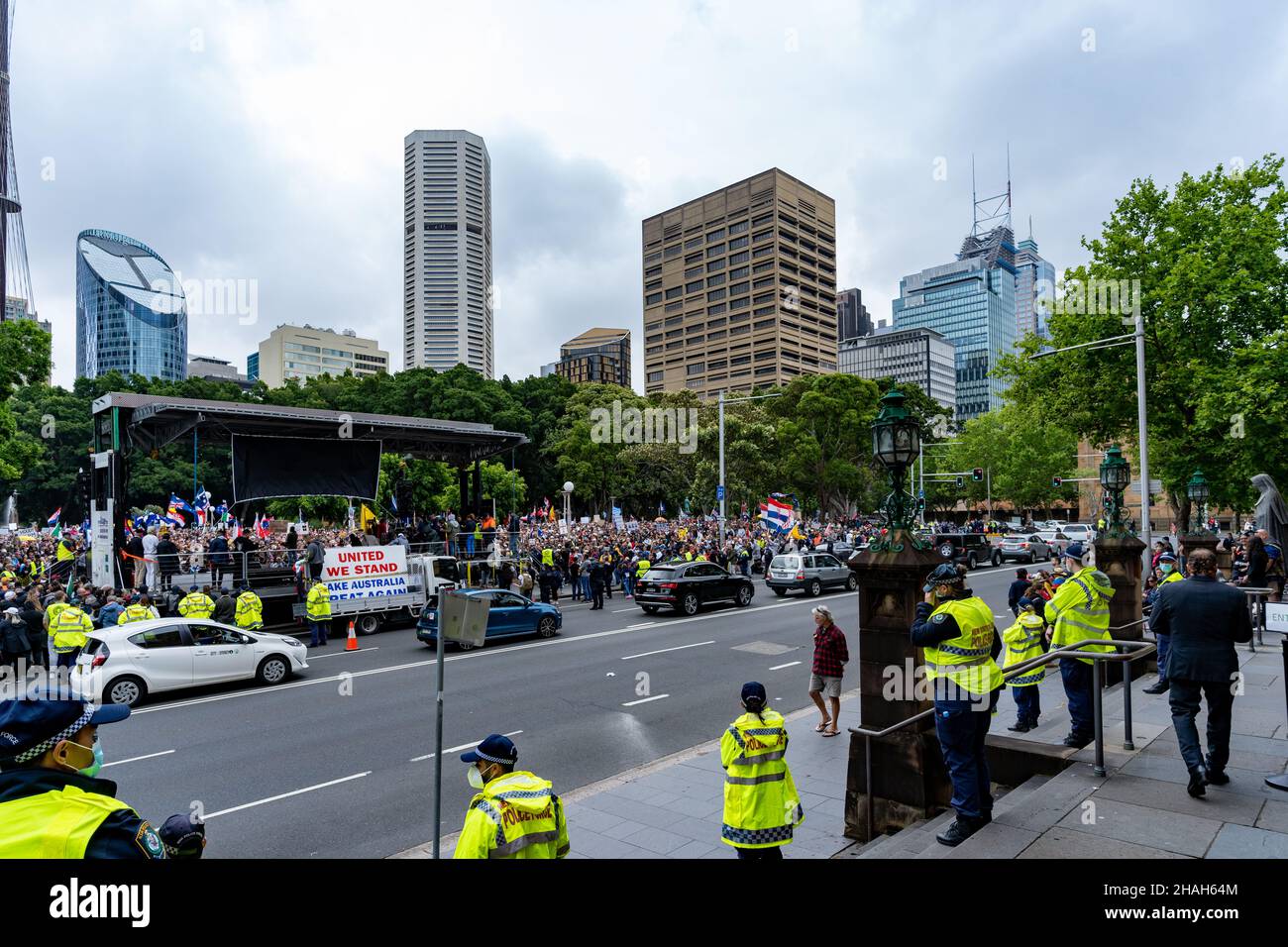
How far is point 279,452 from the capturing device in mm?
22141

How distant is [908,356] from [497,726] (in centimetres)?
18623

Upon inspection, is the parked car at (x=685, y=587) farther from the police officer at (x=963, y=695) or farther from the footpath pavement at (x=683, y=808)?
the police officer at (x=963, y=695)

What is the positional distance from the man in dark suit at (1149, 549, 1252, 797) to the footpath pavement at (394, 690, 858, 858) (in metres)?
2.70

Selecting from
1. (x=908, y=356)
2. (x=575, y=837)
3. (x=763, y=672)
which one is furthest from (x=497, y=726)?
(x=908, y=356)

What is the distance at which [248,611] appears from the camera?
16000mm

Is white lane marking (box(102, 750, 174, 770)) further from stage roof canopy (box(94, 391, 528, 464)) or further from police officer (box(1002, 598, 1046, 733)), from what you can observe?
stage roof canopy (box(94, 391, 528, 464))

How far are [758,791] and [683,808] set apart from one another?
2.73 meters

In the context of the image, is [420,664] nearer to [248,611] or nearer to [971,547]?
[248,611]

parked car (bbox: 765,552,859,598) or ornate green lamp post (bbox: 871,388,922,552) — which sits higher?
ornate green lamp post (bbox: 871,388,922,552)

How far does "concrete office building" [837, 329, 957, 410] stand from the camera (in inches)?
7057

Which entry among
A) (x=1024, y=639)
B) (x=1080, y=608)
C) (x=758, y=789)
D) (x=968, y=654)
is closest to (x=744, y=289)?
(x=1024, y=639)

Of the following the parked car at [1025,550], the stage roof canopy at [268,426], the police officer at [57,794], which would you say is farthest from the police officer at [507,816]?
the parked car at [1025,550]

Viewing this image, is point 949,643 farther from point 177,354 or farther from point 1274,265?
point 177,354

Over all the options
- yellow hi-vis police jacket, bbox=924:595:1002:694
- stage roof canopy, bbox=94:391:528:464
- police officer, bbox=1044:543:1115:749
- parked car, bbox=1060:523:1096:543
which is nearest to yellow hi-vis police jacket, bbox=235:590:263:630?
stage roof canopy, bbox=94:391:528:464
